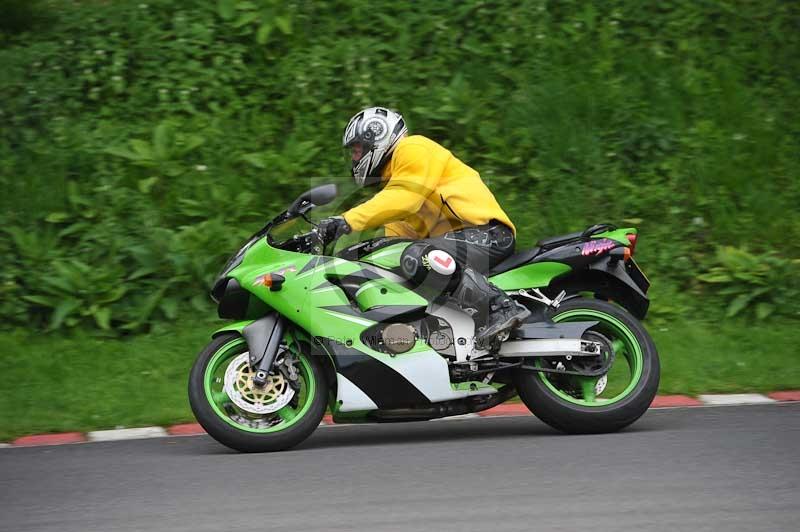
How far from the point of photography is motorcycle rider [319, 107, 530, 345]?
647 cm

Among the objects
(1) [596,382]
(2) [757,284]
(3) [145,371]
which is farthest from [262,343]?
(2) [757,284]

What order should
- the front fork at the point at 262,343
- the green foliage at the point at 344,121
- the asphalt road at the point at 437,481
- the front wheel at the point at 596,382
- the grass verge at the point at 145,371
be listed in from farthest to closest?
the green foliage at the point at 344,121
the grass verge at the point at 145,371
the front wheel at the point at 596,382
the front fork at the point at 262,343
the asphalt road at the point at 437,481

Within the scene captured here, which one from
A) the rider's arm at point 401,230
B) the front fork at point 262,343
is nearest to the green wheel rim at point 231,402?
the front fork at point 262,343

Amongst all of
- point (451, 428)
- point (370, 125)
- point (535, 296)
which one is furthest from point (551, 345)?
point (370, 125)

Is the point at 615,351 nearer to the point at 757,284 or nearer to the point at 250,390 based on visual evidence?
the point at 250,390

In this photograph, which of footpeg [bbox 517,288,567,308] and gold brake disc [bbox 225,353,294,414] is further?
footpeg [bbox 517,288,567,308]

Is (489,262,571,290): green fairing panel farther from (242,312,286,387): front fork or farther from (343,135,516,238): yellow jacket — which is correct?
(242,312,286,387): front fork

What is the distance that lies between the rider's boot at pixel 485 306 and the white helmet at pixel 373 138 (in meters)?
0.84

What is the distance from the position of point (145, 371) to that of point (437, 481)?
3.43 metres

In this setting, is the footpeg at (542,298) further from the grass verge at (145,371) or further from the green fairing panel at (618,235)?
the grass verge at (145,371)

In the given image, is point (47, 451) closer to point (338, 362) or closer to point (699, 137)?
point (338, 362)

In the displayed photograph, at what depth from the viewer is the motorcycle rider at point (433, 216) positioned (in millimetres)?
6469

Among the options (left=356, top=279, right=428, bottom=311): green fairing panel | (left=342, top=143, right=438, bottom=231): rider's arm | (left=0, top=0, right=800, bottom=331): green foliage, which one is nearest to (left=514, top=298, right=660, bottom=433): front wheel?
(left=356, top=279, right=428, bottom=311): green fairing panel

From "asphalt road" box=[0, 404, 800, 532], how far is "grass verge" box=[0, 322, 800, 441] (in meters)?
0.72
